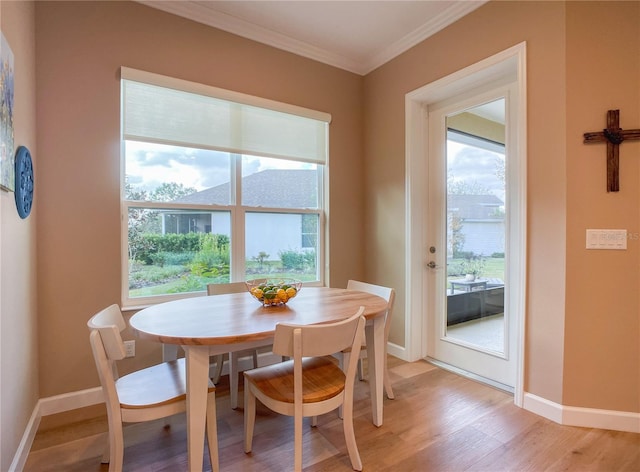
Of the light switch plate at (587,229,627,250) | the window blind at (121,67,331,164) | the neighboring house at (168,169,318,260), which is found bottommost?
the light switch plate at (587,229,627,250)

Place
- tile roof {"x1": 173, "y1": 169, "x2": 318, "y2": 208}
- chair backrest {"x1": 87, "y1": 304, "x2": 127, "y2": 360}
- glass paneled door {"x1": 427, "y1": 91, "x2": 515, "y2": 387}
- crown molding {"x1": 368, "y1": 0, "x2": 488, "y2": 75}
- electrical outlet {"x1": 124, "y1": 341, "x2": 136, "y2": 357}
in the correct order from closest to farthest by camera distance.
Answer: chair backrest {"x1": 87, "y1": 304, "x2": 127, "y2": 360}, electrical outlet {"x1": 124, "y1": 341, "x2": 136, "y2": 357}, crown molding {"x1": 368, "y1": 0, "x2": 488, "y2": 75}, glass paneled door {"x1": 427, "y1": 91, "x2": 515, "y2": 387}, tile roof {"x1": 173, "y1": 169, "x2": 318, "y2": 208}

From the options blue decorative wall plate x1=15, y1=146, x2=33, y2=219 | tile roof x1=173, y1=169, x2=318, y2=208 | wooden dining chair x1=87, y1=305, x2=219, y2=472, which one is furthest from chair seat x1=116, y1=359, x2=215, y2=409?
tile roof x1=173, y1=169, x2=318, y2=208

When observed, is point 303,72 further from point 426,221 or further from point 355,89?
point 426,221

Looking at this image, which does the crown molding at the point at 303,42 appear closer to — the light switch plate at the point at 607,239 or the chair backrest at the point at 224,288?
the light switch plate at the point at 607,239

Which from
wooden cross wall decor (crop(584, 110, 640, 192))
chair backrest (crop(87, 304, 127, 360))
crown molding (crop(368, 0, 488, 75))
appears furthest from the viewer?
crown molding (crop(368, 0, 488, 75))

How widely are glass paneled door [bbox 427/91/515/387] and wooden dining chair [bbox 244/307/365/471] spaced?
4.96 ft

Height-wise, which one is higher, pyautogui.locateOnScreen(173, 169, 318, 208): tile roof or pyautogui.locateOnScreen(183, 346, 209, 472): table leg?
pyautogui.locateOnScreen(173, 169, 318, 208): tile roof

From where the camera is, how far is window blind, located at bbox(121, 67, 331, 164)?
229cm

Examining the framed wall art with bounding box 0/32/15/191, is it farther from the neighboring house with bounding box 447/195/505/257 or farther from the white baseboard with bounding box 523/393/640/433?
the white baseboard with bounding box 523/393/640/433

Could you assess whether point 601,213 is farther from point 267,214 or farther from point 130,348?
point 130,348

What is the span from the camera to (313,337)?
1.32 metres

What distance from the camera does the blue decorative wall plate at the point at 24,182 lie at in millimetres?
Result: 1604

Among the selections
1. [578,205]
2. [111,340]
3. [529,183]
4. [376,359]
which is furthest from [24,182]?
[578,205]

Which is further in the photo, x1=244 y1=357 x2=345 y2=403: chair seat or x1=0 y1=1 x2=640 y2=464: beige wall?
x1=0 y1=1 x2=640 y2=464: beige wall
